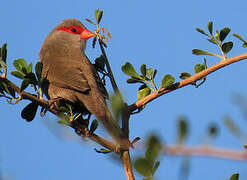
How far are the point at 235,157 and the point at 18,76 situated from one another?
7.87 feet

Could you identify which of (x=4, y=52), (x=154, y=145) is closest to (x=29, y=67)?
(x=4, y=52)

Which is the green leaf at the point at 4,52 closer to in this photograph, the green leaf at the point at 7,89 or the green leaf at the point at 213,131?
the green leaf at the point at 7,89

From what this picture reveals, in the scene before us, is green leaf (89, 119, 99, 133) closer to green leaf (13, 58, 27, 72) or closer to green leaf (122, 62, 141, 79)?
green leaf (122, 62, 141, 79)

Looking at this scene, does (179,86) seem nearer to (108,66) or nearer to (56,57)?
(108,66)

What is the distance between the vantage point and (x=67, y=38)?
6.24 metres

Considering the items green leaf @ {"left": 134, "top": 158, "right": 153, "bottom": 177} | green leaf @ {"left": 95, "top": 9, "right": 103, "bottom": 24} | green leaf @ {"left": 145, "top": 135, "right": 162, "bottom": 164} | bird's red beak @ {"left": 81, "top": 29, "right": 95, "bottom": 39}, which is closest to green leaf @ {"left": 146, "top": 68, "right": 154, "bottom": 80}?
green leaf @ {"left": 95, "top": 9, "right": 103, "bottom": 24}

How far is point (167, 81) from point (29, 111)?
1315 millimetres

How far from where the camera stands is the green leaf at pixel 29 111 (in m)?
3.09

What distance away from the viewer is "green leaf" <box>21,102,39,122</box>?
A: 10.2 feet

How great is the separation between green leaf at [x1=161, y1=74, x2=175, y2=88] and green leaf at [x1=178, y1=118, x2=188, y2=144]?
183 cm

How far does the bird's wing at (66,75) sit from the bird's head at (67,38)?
579mm

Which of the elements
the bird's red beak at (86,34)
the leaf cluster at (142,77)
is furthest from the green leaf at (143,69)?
the bird's red beak at (86,34)

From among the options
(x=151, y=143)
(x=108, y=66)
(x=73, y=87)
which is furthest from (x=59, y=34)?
(x=151, y=143)

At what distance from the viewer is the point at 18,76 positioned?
2.83 meters
